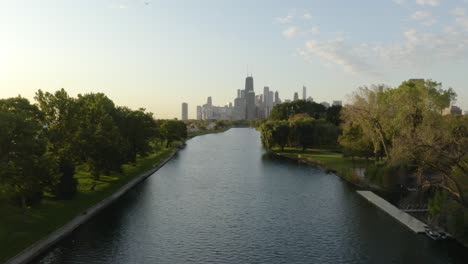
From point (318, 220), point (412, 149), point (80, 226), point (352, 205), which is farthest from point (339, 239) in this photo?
point (80, 226)

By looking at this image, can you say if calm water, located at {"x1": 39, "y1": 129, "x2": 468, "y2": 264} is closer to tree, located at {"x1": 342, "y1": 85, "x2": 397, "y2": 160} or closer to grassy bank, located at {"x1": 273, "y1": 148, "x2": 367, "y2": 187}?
grassy bank, located at {"x1": 273, "y1": 148, "x2": 367, "y2": 187}

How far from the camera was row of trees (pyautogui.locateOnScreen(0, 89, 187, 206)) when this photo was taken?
1391 inches

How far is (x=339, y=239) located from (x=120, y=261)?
64.1ft

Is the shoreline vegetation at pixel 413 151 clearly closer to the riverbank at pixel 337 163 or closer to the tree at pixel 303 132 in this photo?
the riverbank at pixel 337 163

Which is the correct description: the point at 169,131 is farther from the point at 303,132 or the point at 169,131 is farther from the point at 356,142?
the point at 356,142

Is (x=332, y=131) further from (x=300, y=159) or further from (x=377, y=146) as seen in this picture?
(x=377, y=146)

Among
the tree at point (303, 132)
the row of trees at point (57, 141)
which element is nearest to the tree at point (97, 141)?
the row of trees at point (57, 141)

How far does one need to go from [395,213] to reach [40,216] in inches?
1474

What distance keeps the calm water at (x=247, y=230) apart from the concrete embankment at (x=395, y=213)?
865 mm

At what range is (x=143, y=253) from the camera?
3444 centimetres

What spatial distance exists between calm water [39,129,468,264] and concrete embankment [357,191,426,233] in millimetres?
865

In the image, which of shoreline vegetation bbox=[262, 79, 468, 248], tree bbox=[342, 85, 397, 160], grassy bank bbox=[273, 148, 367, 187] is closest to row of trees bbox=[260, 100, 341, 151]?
grassy bank bbox=[273, 148, 367, 187]

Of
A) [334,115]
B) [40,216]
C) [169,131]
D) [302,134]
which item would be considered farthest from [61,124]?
[334,115]

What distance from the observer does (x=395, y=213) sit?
4672 cm
